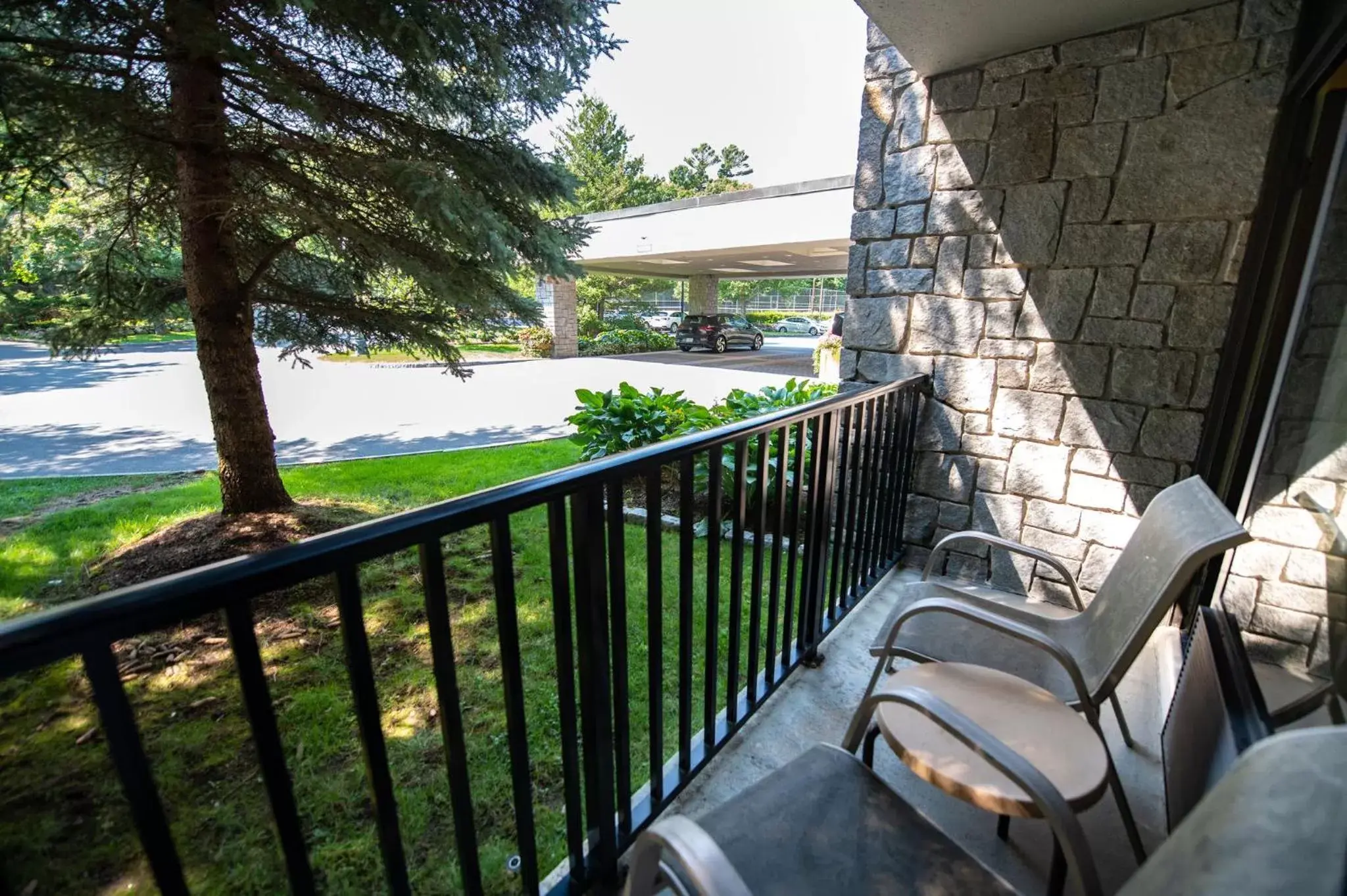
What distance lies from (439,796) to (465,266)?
9.79 feet

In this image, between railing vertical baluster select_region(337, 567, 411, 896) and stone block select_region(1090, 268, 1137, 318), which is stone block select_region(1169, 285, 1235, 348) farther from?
railing vertical baluster select_region(337, 567, 411, 896)

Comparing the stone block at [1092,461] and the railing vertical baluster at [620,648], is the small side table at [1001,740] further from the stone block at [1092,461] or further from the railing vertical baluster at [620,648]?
the stone block at [1092,461]

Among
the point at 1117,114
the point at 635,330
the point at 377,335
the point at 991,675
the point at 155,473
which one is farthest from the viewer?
the point at 635,330

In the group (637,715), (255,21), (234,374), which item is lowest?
(637,715)

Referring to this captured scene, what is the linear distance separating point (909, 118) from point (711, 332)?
14351mm

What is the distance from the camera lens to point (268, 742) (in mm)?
661

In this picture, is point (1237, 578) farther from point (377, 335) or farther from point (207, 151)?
point (207, 151)

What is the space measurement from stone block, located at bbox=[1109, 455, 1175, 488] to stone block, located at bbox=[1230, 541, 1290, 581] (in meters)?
0.54

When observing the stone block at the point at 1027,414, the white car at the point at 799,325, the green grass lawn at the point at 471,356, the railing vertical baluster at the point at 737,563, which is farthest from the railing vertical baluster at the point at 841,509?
the white car at the point at 799,325

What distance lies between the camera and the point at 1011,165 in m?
2.40

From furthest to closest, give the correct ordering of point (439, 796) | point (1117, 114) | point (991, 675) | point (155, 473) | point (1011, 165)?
1. point (155, 473)
2. point (1011, 165)
3. point (1117, 114)
4. point (439, 796)
5. point (991, 675)

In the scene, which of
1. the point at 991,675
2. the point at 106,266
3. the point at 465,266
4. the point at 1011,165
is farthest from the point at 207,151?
the point at 991,675

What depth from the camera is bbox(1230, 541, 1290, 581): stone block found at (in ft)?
5.20

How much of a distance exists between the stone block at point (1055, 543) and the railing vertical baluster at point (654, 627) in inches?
79.8
